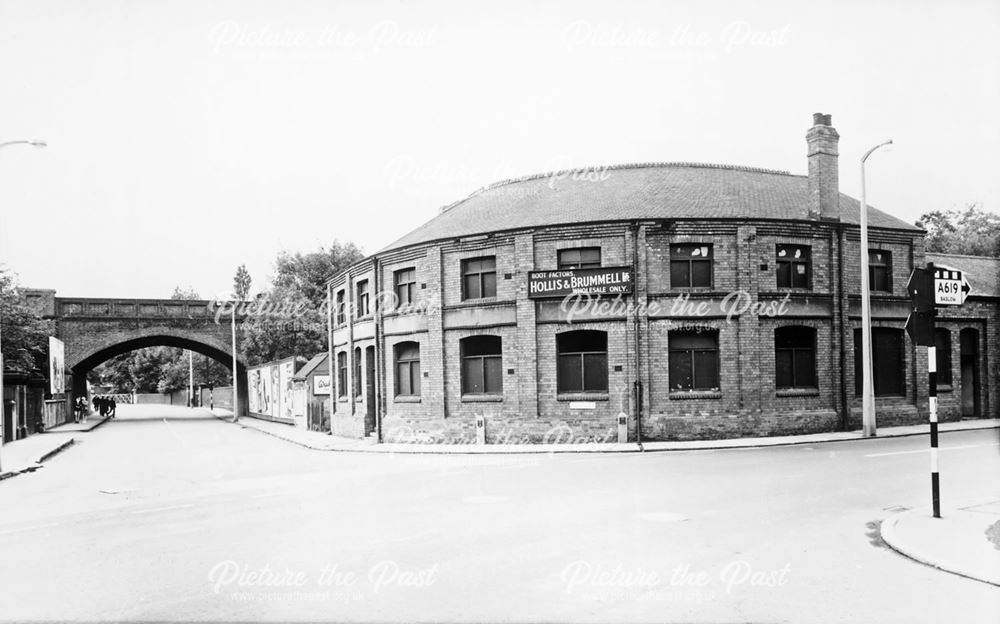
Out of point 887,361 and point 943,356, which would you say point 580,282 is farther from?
point 943,356

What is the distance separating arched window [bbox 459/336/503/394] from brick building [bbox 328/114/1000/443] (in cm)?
7

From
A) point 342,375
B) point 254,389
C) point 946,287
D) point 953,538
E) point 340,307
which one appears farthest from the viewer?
point 254,389

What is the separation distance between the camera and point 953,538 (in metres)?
9.20

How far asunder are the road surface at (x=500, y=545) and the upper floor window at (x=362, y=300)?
14.0m

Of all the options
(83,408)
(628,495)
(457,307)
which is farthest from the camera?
(83,408)

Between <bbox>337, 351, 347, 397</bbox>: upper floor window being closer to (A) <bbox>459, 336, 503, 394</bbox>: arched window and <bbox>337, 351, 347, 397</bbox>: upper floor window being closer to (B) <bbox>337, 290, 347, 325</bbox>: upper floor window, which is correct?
(B) <bbox>337, 290, 347, 325</bbox>: upper floor window

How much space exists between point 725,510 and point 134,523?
338 inches

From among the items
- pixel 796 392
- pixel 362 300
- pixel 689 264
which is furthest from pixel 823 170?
pixel 362 300

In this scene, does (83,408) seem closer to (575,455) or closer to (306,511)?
(575,455)

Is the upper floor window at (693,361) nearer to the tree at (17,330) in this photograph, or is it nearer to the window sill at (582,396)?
the window sill at (582,396)

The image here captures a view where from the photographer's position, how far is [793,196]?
2856 centimetres

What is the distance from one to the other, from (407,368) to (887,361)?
1642 cm

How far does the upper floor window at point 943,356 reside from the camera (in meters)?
29.1

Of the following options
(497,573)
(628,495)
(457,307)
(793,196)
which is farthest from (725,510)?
(793,196)
